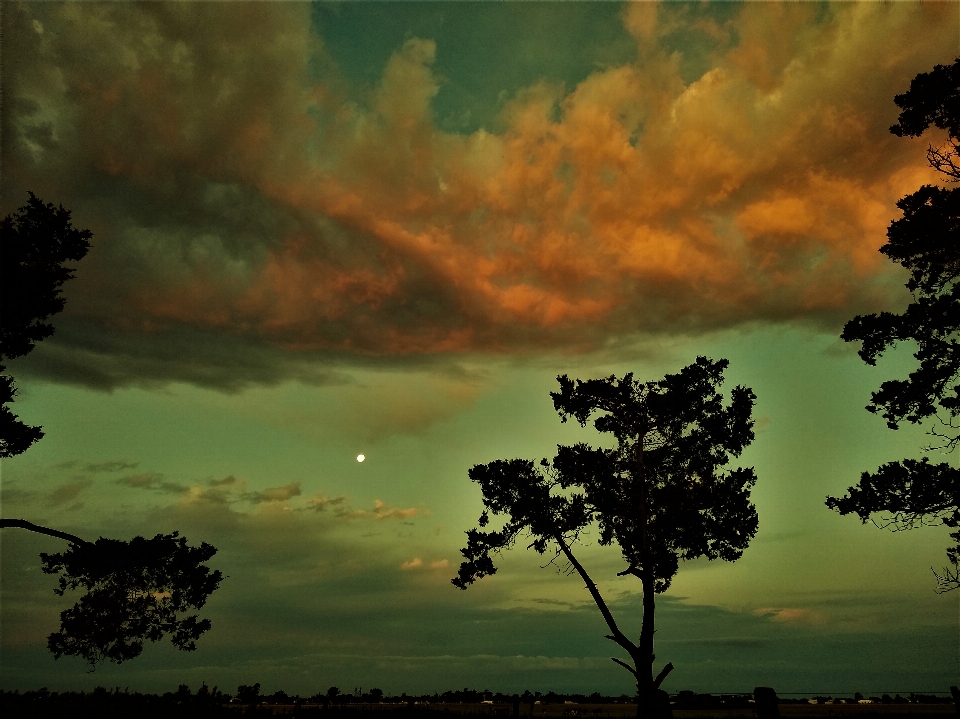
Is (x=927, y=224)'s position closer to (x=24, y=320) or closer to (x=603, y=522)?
(x=603, y=522)

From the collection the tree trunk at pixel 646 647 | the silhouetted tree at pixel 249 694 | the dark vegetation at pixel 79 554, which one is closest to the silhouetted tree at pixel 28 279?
the dark vegetation at pixel 79 554

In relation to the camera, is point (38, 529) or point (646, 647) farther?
point (646, 647)

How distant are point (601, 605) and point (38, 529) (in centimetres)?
1760

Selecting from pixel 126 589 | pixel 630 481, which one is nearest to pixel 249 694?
pixel 126 589

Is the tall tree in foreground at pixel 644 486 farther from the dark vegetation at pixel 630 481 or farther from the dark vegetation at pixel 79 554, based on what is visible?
the dark vegetation at pixel 79 554

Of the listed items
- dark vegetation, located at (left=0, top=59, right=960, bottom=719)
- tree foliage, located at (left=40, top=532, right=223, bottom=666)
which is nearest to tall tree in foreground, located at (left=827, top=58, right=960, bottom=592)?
dark vegetation, located at (left=0, top=59, right=960, bottom=719)

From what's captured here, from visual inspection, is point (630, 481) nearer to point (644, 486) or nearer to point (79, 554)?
point (644, 486)

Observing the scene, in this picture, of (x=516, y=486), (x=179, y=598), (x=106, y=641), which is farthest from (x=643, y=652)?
(x=106, y=641)

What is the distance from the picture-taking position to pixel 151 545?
19.1m

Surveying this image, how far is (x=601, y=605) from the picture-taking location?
22.5 metres

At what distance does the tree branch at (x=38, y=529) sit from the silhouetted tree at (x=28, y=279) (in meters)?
2.25

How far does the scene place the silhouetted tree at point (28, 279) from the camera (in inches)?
677

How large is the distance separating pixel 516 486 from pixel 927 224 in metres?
15.1

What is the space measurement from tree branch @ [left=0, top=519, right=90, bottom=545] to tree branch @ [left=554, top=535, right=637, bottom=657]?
1541cm
